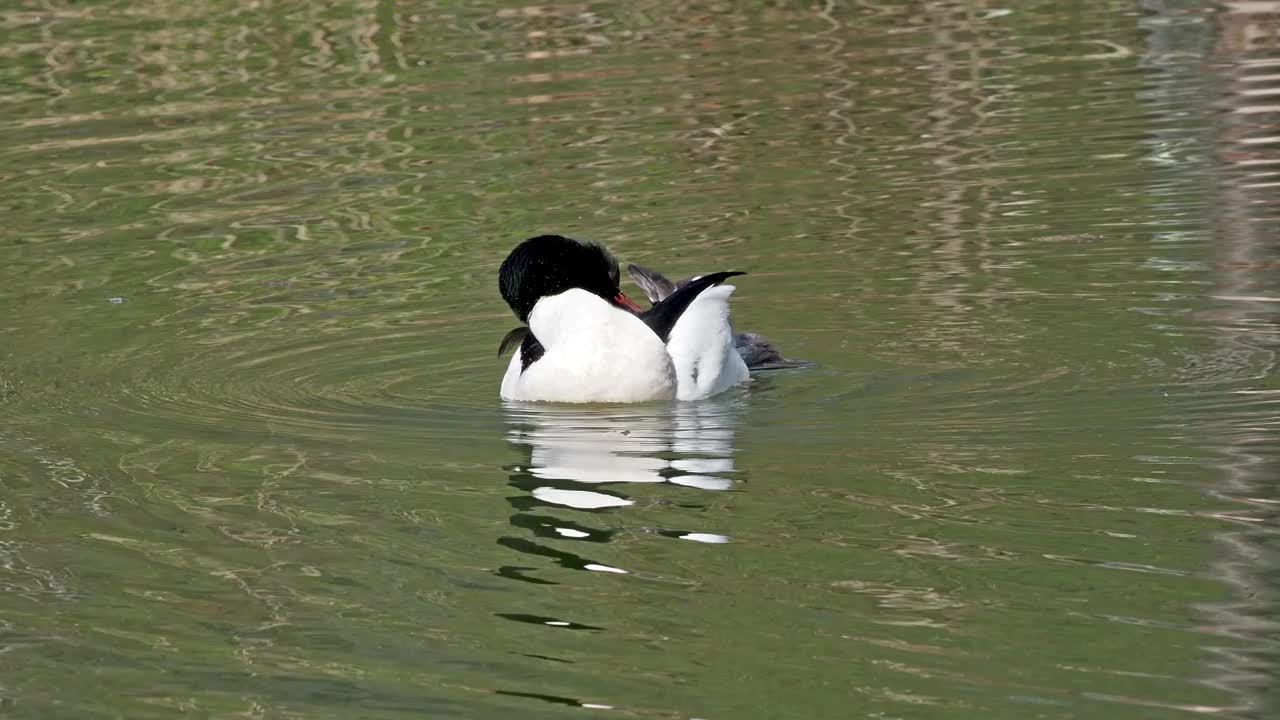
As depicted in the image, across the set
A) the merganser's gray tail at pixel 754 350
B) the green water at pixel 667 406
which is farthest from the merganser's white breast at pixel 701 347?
the merganser's gray tail at pixel 754 350

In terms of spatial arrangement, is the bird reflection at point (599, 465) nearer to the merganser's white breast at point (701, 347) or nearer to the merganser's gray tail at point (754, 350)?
the merganser's white breast at point (701, 347)

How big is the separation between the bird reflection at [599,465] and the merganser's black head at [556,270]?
551 mm

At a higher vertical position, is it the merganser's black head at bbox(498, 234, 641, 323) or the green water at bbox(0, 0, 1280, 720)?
the merganser's black head at bbox(498, 234, 641, 323)

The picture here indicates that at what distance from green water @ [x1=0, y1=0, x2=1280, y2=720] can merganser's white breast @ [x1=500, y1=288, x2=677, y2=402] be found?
131mm

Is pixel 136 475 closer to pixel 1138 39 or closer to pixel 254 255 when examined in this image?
pixel 254 255

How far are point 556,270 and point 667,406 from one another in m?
0.83

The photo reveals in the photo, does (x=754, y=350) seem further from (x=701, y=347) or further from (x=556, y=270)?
(x=556, y=270)

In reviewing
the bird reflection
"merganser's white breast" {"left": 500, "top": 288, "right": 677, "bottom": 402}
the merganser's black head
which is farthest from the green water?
the merganser's black head

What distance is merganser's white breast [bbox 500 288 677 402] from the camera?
9359 millimetres

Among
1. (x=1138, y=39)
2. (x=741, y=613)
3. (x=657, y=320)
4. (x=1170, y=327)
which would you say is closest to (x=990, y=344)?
(x=1170, y=327)

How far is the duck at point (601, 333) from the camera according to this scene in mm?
9375

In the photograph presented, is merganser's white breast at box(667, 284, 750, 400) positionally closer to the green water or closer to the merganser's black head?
the green water

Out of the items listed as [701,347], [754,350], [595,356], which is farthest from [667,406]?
[754,350]

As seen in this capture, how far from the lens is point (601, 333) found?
9.38 meters
